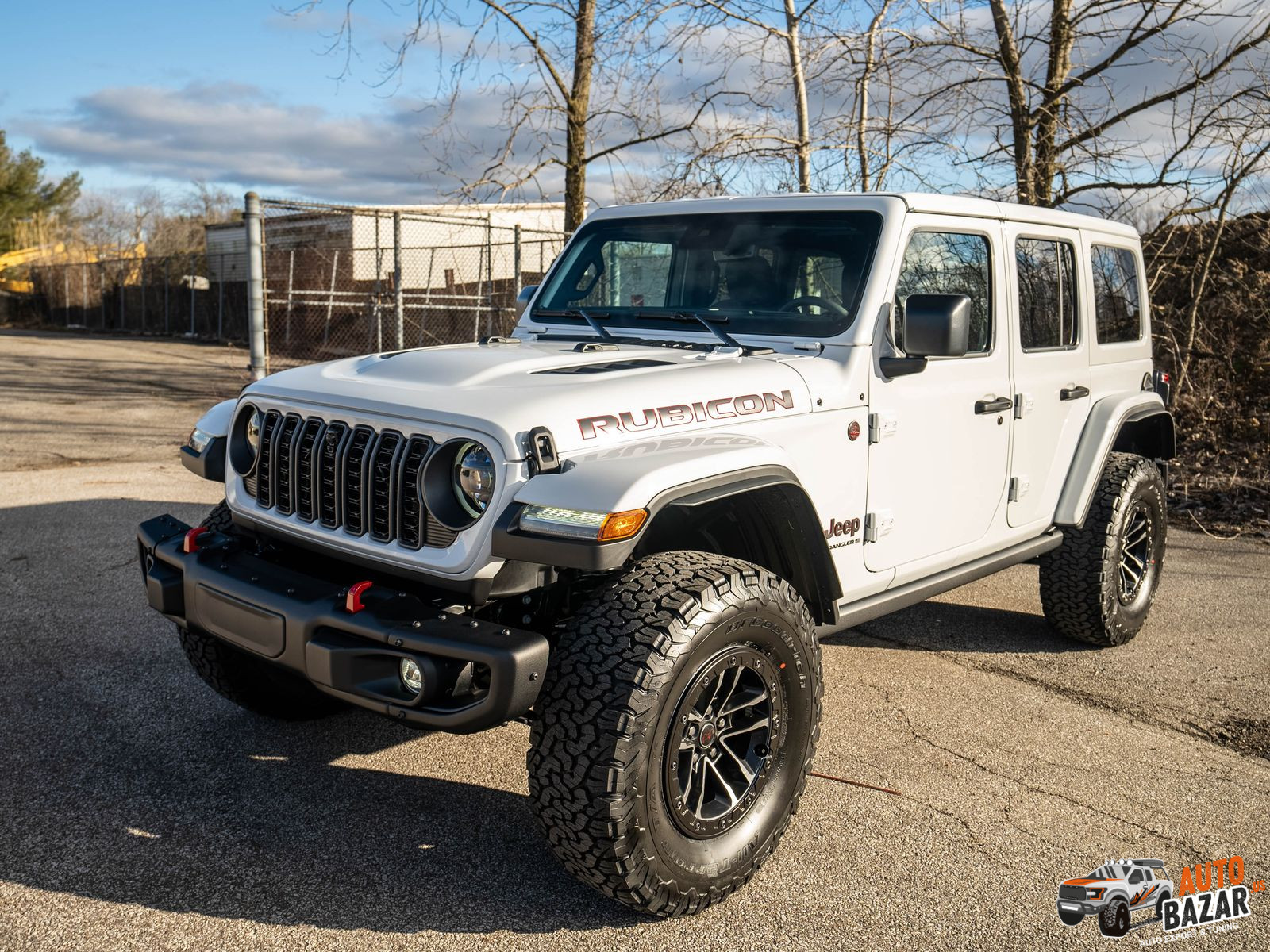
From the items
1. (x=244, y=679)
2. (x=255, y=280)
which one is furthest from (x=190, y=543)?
(x=255, y=280)

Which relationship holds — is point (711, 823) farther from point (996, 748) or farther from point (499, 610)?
point (996, 748)

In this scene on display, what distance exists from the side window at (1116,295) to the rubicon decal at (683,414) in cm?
250

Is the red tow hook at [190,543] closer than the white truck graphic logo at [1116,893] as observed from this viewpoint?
No

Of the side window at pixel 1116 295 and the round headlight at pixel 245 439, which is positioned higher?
the side window at pixel 1116 295

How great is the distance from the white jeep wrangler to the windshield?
0.01 meters

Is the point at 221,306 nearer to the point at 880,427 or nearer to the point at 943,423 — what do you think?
the point at 943,423

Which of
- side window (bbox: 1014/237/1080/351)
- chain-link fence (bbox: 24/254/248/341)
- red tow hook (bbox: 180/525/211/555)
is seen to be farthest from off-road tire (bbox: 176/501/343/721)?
chain-link fence (bbox: 24/254/248/341)

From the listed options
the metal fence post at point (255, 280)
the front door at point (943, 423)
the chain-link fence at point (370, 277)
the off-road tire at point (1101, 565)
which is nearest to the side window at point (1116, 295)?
the off-road tire at point (1101, 565)

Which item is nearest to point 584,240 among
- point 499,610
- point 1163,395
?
point 499,610

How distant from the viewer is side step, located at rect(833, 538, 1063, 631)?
3.72 metres

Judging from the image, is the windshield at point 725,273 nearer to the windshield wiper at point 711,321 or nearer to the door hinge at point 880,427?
the windshield wiper at point 711,321

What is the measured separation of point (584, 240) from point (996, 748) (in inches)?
105

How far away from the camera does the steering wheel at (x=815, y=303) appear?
3.77 metres

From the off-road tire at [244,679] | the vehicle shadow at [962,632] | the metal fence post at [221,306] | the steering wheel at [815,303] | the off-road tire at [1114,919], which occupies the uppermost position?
the metal fence post at [221,306]
